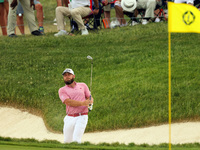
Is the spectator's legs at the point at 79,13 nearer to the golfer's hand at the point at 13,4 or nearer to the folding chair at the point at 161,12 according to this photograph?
the golfer's hand at the point at 13,4

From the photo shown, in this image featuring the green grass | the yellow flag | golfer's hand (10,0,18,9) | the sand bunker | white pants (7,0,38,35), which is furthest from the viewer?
white pants (7,0,38,35)

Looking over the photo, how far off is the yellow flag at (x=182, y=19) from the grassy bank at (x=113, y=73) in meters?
4.63

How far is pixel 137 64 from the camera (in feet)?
52.4

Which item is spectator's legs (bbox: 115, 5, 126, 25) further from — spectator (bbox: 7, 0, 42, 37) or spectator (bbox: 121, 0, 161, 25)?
spectator (bbox: 7, 0, 42, 37)

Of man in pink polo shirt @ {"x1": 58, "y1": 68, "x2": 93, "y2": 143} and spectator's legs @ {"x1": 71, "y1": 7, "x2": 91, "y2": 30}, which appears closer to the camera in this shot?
man in pink polo shirt @ {"x1": 58, "y1": 68, "x2": 93, "y2": 143}

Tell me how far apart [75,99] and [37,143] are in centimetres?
108

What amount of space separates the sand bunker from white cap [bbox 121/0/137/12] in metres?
6.84

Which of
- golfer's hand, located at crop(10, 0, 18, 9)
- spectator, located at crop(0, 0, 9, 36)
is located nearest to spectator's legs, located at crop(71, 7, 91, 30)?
golfer's hand, located at crop(10, 0, 18, 9)

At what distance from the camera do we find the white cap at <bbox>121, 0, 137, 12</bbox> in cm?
1917

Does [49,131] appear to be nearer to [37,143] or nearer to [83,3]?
[37,143]

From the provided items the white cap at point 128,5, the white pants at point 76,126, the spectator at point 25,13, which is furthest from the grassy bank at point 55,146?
the white cap at point 128,5

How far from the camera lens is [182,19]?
27.5 ft

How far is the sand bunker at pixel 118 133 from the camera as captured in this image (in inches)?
475

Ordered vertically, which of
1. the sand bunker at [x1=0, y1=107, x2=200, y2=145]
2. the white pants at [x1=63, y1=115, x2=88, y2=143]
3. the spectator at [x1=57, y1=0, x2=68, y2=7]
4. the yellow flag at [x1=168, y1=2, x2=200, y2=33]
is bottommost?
the sand bunker at [x1=0, y1=107, x2=200, y2=145]
